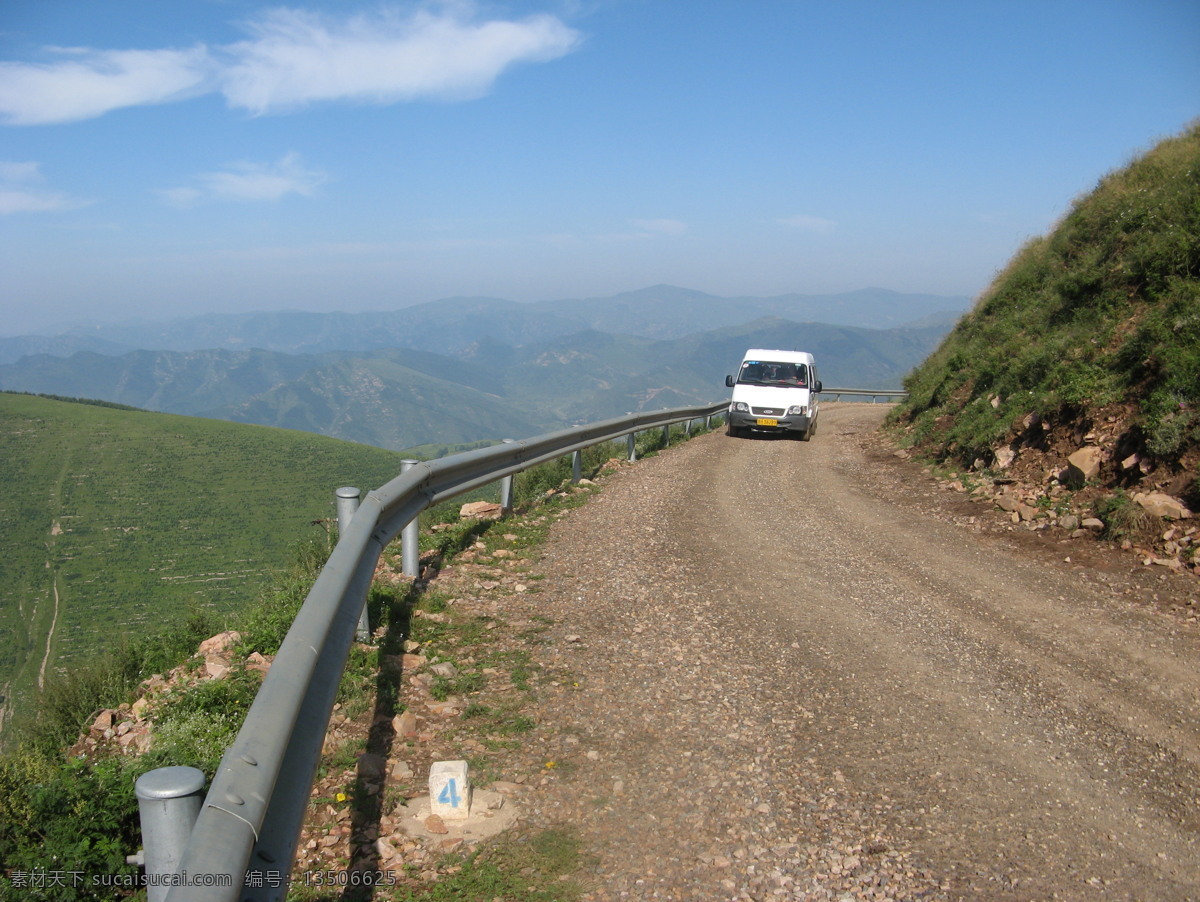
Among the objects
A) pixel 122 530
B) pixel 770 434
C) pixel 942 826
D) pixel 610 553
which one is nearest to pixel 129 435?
pixel 122 530

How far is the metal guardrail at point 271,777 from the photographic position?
5.76ft

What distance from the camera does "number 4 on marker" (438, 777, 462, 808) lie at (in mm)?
3346

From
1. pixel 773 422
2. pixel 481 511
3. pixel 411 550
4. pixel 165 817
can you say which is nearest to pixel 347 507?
pixel 411 550

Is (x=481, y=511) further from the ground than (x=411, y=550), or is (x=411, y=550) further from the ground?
(x=411, y=550)

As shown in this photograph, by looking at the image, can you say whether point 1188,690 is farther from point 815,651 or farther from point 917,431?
point 917,431

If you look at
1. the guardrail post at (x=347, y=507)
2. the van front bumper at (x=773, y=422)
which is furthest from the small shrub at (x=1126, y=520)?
the van front bumper at (x=773, y=422)

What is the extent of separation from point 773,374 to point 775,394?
1.11 m

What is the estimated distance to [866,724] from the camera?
14.0 ft

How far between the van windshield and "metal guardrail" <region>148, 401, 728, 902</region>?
16368 millimetres

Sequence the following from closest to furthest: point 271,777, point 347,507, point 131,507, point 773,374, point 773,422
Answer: point 271,777
point 347,507
point 773,422
point 773,374
point 131,507

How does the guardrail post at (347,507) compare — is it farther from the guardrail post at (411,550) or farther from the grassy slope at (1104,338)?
the grassy slope at (1104,338)

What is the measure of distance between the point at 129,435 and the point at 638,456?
73.7 meters

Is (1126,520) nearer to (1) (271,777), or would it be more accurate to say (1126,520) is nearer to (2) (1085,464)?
(2) (1085,464)

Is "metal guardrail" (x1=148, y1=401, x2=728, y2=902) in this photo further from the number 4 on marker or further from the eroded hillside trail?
the eroded hillside trail
